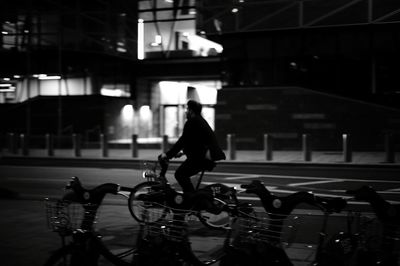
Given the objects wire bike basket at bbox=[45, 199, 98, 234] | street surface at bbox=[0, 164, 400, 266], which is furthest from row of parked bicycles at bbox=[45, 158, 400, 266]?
street surface at bbox=[0, 164, 400, 266]

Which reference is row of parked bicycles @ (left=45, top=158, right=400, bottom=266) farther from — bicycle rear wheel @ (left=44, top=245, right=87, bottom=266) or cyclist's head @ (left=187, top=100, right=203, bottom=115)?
cyclist's head @ (left=187, top=100, right=203, bottom=115)

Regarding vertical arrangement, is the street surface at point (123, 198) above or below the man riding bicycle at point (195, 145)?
below

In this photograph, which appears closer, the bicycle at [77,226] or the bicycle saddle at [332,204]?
the bicycle saddle at [332,204]

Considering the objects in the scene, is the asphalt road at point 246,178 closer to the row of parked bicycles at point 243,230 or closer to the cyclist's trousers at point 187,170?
the cyclist's trousers at point 187,170

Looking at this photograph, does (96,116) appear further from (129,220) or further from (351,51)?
(129,220)

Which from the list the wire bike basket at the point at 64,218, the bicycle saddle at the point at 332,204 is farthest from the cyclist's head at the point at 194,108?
the bicycle saddle at the point at 332,204

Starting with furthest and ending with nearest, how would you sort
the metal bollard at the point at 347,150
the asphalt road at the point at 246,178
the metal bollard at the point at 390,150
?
the metal bollard at the point at 347,150 < the metal bollard at the point at 390,150 < the asphalt road at the point at 246,178

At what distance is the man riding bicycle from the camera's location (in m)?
8.20

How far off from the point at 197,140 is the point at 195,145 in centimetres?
8

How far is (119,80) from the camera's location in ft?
119

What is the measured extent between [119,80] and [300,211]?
2765cm

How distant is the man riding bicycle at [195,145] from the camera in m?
8.20

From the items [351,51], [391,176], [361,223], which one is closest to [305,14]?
[351,51]

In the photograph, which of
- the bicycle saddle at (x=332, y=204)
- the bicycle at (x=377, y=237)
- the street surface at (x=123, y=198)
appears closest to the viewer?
the bicycle at (x=377, y=237)
